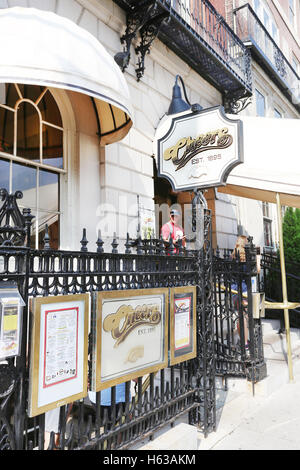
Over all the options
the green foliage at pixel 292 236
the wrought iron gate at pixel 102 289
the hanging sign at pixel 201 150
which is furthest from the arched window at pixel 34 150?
the green foliage at pixel 292 236

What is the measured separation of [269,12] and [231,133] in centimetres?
1597

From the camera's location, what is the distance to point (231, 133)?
3994 mm

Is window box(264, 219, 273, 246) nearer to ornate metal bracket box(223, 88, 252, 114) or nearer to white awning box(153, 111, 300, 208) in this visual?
ornate metal bracket box(223, 88, 252, 114)

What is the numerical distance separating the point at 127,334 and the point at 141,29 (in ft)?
22.9

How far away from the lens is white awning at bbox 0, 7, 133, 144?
160 inches

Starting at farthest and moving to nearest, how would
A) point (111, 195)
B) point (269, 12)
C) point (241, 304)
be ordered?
point (269, 12), point (111, 195), point (241, 304)

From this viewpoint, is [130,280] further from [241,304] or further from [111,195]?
[111,195]

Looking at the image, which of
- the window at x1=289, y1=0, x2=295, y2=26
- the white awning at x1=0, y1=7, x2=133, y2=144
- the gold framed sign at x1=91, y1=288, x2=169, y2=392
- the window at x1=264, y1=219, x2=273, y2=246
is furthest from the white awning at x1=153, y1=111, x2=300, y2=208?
the window at x1=289, y1=0, x2=295, y2=26

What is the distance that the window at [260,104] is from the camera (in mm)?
13899

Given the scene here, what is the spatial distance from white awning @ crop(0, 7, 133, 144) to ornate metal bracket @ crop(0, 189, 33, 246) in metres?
2.44

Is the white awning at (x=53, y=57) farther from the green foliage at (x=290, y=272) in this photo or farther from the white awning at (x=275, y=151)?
the green foliage at (x=290, y=272)

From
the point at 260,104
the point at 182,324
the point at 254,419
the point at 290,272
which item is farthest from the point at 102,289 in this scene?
the point at 260,104

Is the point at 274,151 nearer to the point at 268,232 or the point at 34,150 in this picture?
the point at 34,150
